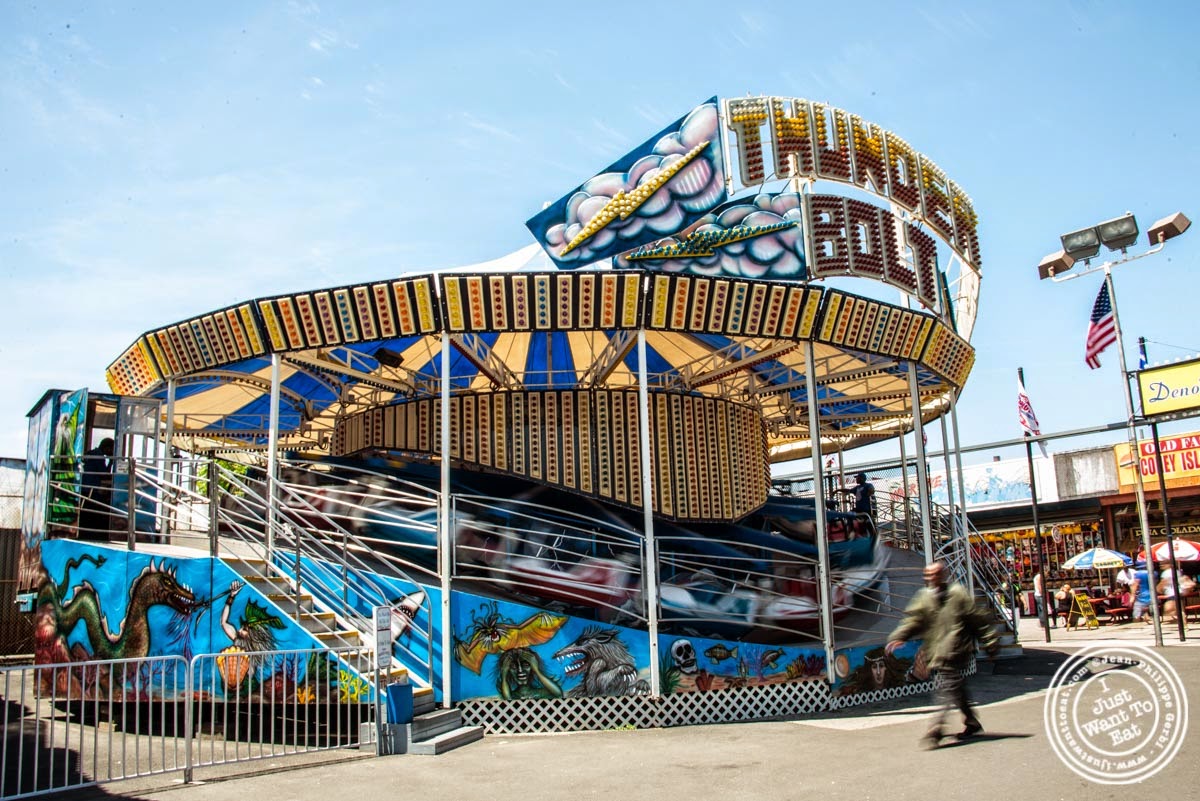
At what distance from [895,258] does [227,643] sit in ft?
33.4

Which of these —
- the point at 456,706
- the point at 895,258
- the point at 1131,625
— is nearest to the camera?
the point at 456,706

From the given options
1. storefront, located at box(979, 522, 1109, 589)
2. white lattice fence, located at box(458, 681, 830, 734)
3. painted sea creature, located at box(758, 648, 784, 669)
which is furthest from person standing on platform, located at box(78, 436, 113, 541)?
storefront, located at box(979, 522, 1109, 589)

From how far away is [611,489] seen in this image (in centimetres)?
1329

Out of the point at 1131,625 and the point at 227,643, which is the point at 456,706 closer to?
the point at 227,643

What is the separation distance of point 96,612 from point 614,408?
689 cm

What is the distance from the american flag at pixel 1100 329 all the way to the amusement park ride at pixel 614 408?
2.73 meters

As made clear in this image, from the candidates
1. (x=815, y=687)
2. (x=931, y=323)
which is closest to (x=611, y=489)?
(x=815, y=687)

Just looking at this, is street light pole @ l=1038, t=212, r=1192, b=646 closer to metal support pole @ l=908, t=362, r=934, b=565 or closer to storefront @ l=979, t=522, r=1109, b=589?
metal support pole @ l=908, t=362, r=934, b=565

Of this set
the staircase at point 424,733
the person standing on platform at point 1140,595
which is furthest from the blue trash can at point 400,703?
the person standing on platform at point 1140,595

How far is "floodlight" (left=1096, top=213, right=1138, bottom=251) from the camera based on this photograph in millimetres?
16062

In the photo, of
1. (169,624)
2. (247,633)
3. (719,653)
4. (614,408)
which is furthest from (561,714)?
(614,408)

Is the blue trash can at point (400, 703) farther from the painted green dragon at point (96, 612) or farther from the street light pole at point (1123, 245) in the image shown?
the street light pole at point (1123, 245)

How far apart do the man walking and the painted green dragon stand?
7.26 m

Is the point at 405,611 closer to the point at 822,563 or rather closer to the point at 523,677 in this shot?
the point at 523,677
